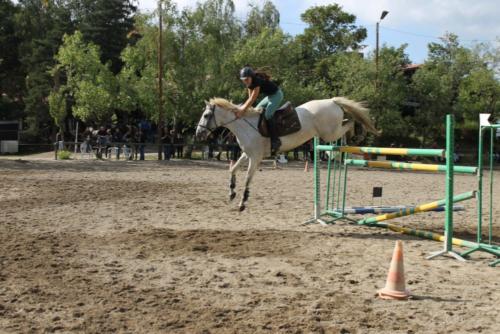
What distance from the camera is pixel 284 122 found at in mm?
8828

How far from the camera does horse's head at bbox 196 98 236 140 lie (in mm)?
9125

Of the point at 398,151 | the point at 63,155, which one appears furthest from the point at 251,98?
the point at 63,155

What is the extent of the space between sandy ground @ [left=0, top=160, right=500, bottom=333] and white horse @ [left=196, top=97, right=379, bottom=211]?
4.24 feet

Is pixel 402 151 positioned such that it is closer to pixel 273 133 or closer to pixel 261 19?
pixel 273 133

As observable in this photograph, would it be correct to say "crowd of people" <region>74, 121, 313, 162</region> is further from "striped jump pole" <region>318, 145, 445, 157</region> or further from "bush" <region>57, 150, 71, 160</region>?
"striped jump pole" <region>318, 145, 445, 157</region>

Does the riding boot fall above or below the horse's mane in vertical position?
below

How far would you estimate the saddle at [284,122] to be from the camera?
29.0 ft

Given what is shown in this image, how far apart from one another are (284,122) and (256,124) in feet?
1.79

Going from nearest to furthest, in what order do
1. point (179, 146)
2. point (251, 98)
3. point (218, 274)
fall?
point (218, 274), point (251, 98), point (179, 146)

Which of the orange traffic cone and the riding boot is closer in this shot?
the orange traffic cone

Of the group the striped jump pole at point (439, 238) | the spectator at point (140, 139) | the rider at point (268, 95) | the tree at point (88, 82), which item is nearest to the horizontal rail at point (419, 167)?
the striped jump pole at point (439, 238)

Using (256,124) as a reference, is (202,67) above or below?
above

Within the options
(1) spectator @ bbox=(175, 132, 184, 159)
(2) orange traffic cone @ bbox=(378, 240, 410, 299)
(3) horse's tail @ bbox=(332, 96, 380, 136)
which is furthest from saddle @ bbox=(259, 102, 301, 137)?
(1) spectator @ bbox=(175, 132, 184, 159)

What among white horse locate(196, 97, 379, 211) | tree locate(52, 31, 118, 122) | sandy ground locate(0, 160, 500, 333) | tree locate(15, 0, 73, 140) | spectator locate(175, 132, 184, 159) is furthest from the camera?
tree locate(15, 0, 73, 140)
